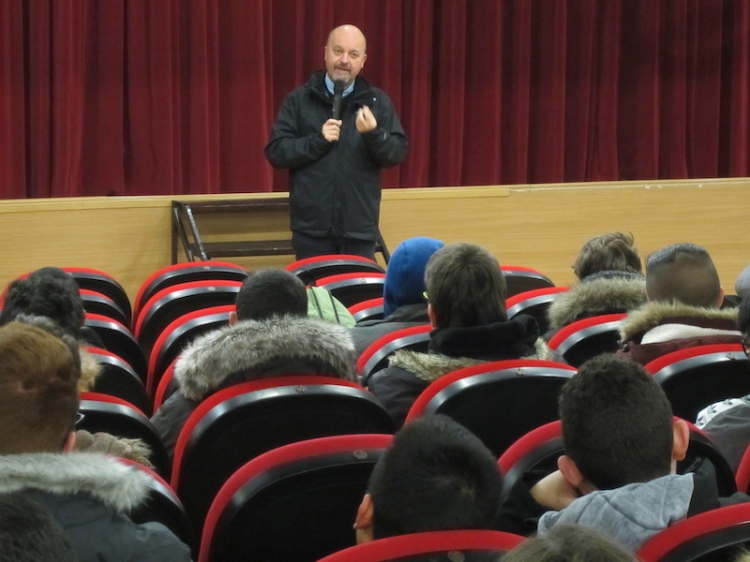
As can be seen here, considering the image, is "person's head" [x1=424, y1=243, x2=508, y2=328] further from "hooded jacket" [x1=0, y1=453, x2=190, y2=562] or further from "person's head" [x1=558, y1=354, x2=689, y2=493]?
"hooded jacket" [x1=0, y1=453, x2=190, y2=562]

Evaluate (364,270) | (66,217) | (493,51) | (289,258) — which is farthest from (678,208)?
(66,217)

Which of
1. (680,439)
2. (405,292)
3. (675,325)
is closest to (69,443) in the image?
(680,439)

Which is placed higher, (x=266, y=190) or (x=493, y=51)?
(x=493, y=51)

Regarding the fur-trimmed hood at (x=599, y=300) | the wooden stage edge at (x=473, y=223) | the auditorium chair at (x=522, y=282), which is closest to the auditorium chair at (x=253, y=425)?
the fur-trimmed hood at (x=599, y=300)

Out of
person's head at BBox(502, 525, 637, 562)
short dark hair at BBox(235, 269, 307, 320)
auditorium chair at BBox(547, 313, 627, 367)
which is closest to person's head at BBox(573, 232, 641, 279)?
auditorium chair at BBox(547, 313, 627, 367)

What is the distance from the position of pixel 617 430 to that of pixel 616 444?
0.02 m

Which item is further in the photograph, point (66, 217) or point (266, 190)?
point (266, 190)

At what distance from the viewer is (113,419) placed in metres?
2.26

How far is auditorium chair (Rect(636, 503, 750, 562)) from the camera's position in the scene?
1.52 meters

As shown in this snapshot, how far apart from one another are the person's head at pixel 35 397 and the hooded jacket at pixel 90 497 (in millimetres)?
73

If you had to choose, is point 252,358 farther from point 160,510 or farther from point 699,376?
point 699,376

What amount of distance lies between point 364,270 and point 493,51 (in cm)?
340

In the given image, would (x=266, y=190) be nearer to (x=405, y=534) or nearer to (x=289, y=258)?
(x=289, y=258)

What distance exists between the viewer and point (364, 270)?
4898mm
